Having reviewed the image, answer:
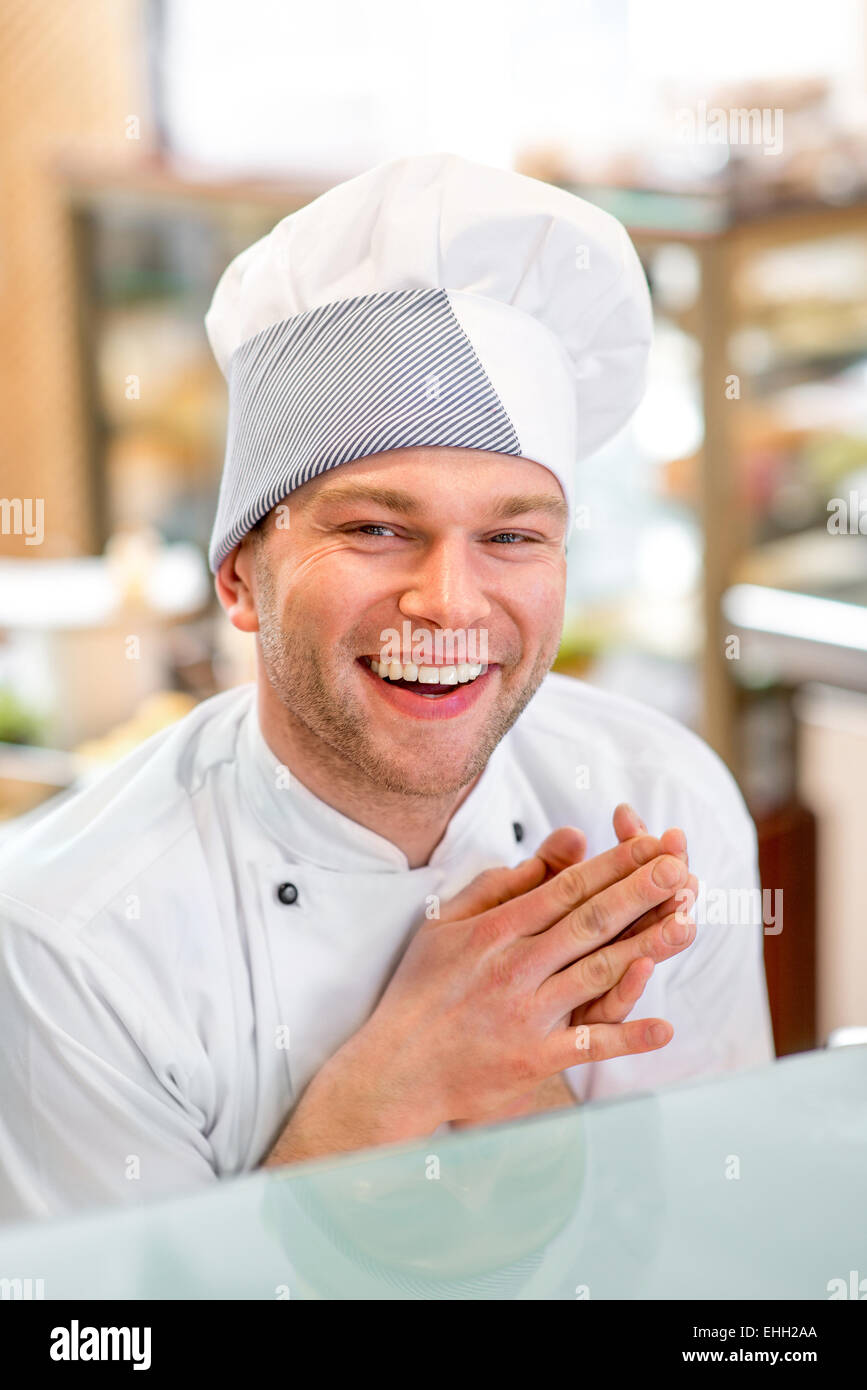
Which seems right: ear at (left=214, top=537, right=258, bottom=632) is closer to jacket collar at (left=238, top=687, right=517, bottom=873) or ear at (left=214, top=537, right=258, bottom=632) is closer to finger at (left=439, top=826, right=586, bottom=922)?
jacket collar at (left=238, top=687, right=517, bottom=873)

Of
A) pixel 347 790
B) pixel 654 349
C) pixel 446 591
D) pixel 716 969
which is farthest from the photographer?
pixel 654 349

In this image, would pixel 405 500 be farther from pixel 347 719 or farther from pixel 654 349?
pixel 654 349

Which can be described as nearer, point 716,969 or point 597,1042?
point 597,1042

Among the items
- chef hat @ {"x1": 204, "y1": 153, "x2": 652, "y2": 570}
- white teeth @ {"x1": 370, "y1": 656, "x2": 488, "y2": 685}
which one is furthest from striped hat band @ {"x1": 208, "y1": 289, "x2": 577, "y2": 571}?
white teeth @ {"x1": 370, "y1": 656, "x2": 488, "y2": 685}

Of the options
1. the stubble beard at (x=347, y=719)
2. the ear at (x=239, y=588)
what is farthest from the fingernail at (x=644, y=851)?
the ear at (x=239, y=588)

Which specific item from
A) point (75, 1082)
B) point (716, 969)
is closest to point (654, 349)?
point (716, 969)

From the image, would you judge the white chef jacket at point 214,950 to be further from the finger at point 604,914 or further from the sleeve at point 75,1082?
the finger at point 604,914

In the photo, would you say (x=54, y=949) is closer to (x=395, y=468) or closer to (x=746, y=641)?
(x=395, y=468)

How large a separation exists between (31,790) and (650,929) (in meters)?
0.76

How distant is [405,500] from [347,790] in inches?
7.2

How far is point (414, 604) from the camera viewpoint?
0.65 meters

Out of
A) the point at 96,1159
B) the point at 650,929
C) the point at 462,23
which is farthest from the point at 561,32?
the point at 96,1159
